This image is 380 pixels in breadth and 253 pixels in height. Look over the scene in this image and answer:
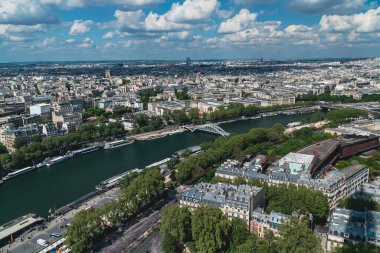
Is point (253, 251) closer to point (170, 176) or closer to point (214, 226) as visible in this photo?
point (214, 226)

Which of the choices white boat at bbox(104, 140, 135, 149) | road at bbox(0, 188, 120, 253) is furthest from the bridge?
road at bbox(0, 188, 120, 253)

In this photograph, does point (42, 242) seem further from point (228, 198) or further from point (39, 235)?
point (228, 198)

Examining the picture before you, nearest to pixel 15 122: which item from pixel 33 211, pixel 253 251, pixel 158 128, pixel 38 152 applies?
pixel 38 152

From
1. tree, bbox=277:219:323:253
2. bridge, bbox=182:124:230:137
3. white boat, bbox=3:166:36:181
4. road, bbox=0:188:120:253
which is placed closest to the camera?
tree, bbox=277:219:323:253

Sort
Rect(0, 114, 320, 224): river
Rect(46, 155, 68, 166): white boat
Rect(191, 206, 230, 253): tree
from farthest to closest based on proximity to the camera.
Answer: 1. Rect(46, 155, 68, 166): white boat
2. Rect(0, 114, 320, 224): river
3. Rect(191, 206, 230, 253): tree

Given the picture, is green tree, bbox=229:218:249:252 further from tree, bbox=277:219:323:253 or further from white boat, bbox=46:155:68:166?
white boat, bbox=46:155:68:166

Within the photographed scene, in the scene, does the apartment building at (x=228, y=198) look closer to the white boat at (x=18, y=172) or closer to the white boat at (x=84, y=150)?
the white boat at (x=18, y=172)
